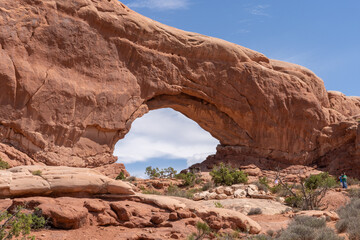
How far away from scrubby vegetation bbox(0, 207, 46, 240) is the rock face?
947 centimetres

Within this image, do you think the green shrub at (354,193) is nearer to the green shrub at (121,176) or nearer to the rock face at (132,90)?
the rock face at (132,90)

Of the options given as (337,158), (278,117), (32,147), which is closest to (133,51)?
(32,147)

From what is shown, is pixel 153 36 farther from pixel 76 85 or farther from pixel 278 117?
pixel 278 117

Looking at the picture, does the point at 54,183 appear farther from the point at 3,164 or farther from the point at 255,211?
the point at 255,211

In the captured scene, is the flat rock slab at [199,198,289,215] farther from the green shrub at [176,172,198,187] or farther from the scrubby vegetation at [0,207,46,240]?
the scrubby vegetation at [0,207,46,240]

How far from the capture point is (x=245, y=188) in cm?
1630

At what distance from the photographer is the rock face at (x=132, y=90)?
15.7m

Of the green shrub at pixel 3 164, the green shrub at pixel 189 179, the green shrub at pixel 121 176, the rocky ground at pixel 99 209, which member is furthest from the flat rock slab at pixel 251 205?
the green shrub at pixel 3 164

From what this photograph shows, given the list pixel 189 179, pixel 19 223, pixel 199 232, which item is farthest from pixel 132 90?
pixel 19 223

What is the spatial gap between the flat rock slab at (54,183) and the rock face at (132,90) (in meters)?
7.97

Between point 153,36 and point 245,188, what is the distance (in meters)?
9.46

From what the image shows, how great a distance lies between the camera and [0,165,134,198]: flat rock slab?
748cm

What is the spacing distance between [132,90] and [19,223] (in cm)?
1382

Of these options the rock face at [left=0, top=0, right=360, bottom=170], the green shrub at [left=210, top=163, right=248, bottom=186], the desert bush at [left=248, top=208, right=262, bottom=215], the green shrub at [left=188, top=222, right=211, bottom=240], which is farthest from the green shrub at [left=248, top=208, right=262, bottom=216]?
the rock face at [left=0, top=0, right=360, bottom=170]
